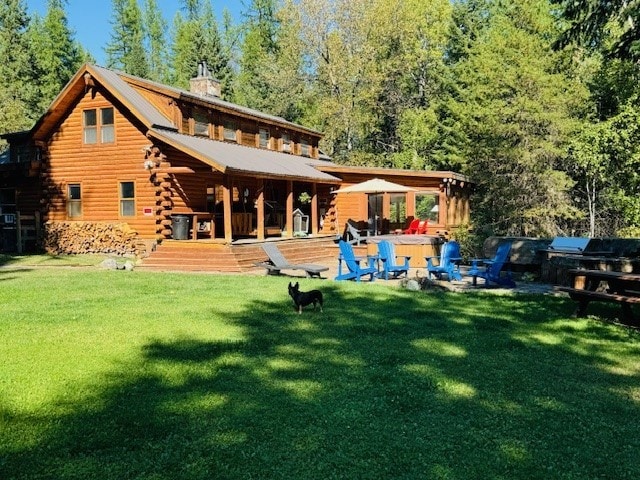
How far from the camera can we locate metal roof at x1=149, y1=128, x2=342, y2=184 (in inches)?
618

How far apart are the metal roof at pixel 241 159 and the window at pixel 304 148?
3568mm

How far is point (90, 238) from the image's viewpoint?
749 inches

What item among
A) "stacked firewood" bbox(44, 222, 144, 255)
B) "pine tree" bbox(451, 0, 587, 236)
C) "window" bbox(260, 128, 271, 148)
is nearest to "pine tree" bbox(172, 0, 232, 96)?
"window" bbox(260, 128, 271, 148)

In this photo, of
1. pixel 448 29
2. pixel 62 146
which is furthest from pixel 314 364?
pixel 448 29

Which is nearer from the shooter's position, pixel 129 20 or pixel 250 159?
pixel 250 159

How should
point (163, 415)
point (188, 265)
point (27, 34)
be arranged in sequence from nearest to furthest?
point (163, 415) < point (188, 265) < point (27, 34)

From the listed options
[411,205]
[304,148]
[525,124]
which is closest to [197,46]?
[304,148]

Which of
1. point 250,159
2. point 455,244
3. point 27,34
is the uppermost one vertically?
point 27,34

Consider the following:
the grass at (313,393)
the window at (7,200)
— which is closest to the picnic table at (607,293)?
the grass at (313,393)

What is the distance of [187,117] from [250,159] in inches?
114

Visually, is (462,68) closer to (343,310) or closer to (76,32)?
(343,310)

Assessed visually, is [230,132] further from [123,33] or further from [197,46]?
[123,33]

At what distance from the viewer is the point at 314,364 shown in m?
5.50

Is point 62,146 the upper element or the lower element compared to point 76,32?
lower
